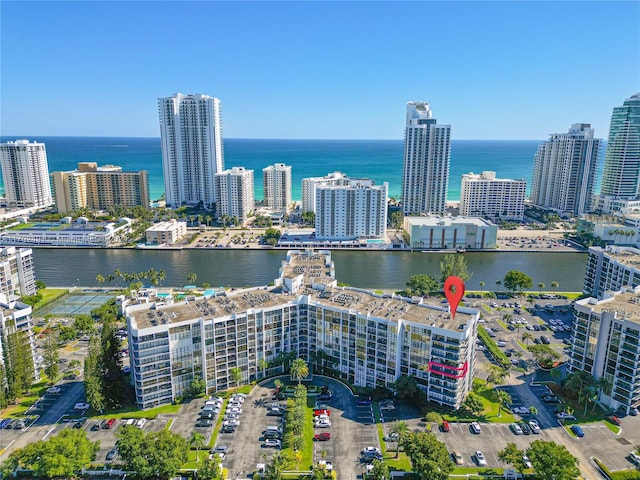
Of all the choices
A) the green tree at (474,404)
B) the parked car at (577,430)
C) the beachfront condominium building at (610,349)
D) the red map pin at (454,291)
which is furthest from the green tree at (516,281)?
the green tree at (474,404)

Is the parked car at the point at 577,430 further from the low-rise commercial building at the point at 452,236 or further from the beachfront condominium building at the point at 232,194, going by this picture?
the beachfront condominium building at the point at 232,194

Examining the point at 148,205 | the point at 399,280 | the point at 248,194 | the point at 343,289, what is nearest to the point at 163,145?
the point at 148,205

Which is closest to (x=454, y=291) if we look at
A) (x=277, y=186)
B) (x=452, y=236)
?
(x=452, y=236)

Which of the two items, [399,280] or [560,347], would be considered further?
[399,280]

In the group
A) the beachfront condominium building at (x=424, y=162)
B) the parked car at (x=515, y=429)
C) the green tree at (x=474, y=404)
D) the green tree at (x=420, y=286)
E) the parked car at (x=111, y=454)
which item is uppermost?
the beachfront condominium building at (x=424, y=162)

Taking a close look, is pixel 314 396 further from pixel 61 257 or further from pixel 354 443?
pixel 61 257

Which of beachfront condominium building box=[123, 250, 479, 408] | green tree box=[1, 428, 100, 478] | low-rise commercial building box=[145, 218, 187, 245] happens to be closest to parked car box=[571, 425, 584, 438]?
beachfront condominium building box=[123, 250, 479, 408]

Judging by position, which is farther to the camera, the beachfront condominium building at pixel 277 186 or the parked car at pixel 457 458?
A: the beachfront condominium building at pixel 277 186
